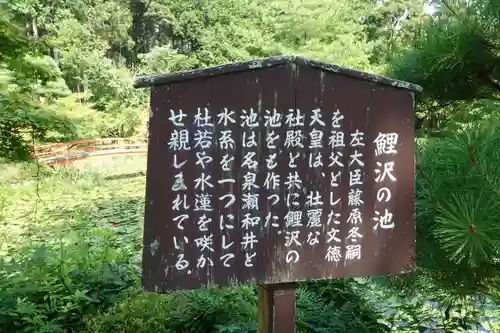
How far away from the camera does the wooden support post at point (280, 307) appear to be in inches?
66.7

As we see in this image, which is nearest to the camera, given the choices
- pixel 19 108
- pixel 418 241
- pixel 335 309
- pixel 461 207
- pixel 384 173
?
pixel 461 207

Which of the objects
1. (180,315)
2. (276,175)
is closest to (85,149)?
(180,315)

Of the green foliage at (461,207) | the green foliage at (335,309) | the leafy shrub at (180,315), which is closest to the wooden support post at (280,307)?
the green foliage at (461,207)

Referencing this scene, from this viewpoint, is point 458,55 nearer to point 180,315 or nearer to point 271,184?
Answer: point 271,184

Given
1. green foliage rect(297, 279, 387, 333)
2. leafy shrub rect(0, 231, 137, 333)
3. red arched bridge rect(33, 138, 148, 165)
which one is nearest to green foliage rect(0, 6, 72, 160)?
leafy shrub rect(0, 231, 137, 333)

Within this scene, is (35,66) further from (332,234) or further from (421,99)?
(421,99)

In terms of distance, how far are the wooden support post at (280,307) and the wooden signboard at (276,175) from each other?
110 mm

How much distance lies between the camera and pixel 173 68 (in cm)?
1909

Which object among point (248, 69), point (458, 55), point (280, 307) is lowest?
point (280, 307)

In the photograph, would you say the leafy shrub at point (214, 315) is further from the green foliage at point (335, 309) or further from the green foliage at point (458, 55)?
the green foliage at point (458, 55)

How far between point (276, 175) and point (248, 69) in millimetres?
394

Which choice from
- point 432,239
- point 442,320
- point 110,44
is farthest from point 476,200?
point 110,44

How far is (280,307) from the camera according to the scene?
1706mm

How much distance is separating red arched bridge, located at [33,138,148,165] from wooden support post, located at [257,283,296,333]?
9590mm
